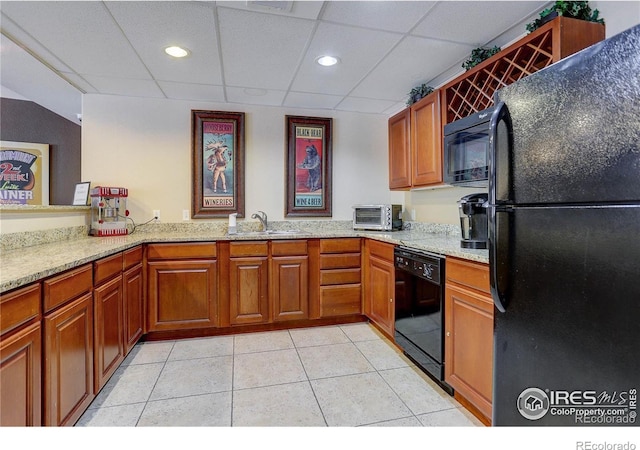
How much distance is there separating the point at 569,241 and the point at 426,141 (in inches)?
71.6

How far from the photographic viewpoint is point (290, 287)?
9.66 feet

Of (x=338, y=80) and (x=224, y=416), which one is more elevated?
(x=338, y=80)

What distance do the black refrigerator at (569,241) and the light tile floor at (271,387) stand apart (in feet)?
2.33

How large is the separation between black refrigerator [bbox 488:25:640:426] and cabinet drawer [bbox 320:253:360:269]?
184cm

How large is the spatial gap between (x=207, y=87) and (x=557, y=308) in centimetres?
306

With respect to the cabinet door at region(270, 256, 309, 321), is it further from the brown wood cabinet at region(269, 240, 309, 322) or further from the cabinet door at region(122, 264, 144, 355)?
the cabinet door at region(122, 264, 144, 355)

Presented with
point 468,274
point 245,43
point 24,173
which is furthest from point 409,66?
point 24,173

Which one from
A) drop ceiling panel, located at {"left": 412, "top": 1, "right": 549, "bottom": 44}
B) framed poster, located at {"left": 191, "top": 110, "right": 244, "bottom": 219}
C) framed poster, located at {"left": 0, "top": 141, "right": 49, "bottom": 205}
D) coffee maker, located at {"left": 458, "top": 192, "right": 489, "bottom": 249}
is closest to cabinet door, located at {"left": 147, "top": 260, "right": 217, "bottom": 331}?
framed poster, located at {"left": 191, "top": 110, "right": 244, "bottom": 219}

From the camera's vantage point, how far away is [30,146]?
297cm

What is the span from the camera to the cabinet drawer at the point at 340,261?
3.02 meters

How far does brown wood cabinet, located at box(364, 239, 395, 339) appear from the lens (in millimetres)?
2600

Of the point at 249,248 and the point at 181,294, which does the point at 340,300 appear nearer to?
the point at 249,248
